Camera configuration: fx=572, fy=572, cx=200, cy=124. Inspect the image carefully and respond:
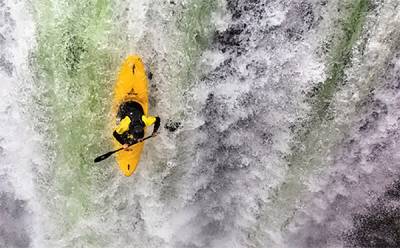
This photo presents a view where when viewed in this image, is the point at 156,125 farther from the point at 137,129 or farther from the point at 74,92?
the point at 74,92

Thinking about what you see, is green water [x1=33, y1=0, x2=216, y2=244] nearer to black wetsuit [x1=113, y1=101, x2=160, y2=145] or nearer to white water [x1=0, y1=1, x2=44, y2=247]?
white water [x1=0, y1=1, x2=44, y2=247]

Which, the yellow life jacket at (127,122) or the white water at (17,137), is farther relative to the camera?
the white water at (17,137)

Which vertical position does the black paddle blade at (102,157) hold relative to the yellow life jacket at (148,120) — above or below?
above

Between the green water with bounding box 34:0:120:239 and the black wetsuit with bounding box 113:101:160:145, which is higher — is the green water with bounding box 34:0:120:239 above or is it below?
above

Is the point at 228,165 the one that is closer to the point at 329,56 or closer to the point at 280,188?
the point at 280,188

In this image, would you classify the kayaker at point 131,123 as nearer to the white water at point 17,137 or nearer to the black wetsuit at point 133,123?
the black wetsuit at point 133,123

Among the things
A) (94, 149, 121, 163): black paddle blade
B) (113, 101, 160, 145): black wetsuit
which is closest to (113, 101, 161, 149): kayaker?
(113, 101, 160, 145): black wetsuit

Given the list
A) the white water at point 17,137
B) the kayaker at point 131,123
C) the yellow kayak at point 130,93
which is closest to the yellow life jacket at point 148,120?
the kayaker at point 131,123

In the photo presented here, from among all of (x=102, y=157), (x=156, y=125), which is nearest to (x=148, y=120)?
(x=156, y=125)
